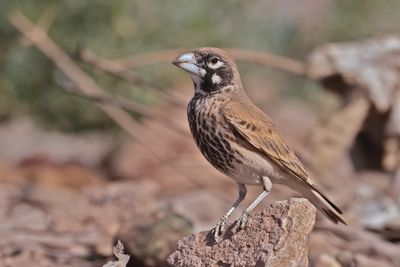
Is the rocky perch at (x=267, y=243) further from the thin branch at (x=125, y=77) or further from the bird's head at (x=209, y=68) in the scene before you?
the thin branch at (x=125, y=77)

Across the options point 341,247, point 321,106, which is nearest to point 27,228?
point 341,247

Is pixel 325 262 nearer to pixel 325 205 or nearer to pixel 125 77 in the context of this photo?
pixel 325 205

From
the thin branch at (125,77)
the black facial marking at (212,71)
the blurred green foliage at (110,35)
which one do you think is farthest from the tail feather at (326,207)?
the blurred green foliage at (110,35)

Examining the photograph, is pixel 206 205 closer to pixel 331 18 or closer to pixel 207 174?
pixel 207 174

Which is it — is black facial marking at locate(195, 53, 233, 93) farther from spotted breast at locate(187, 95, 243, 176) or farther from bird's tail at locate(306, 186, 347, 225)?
bird's tail at locate(306, 186, 347, 225)

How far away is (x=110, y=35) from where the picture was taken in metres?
10.5

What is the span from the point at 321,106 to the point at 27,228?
4.82 meters

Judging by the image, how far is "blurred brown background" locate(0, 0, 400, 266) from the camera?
6.76 metres

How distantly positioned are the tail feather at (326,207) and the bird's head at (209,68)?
739 mm

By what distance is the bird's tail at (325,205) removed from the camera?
18.0 feet

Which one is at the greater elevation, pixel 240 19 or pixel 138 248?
pixel 240 19

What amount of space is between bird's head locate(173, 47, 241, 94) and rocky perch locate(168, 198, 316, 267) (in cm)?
99

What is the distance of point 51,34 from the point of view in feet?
33.9

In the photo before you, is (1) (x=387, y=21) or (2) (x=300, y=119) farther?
(2) (x=300, y=119)
